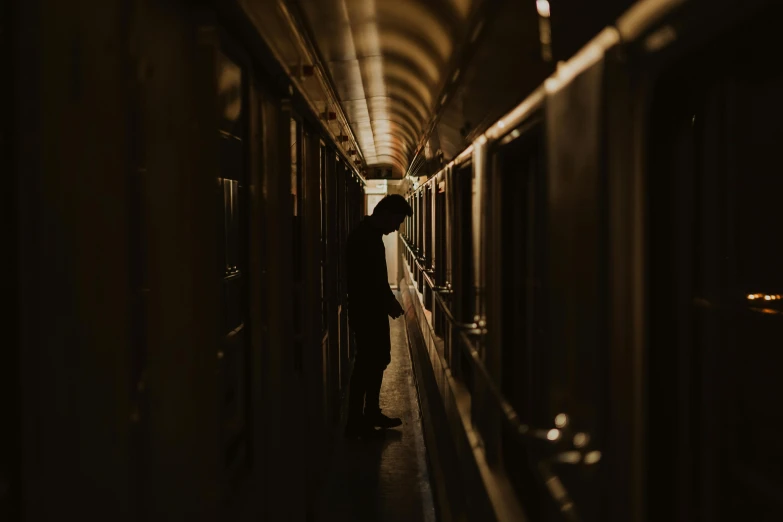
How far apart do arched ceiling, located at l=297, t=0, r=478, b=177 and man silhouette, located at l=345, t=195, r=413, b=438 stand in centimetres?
92

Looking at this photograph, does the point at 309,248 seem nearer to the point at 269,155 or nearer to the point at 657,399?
the point at 269,155

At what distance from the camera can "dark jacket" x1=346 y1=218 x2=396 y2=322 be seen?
A: 17.8 feet

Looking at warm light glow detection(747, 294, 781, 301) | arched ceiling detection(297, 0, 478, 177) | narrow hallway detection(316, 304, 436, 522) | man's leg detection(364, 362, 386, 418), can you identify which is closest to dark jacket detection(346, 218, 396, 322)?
man's leg detection(364, 362, 386, 418)

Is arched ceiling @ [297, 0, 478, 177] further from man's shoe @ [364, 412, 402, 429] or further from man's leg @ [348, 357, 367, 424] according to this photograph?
man's shoe @ [364, 412, 402, 429]

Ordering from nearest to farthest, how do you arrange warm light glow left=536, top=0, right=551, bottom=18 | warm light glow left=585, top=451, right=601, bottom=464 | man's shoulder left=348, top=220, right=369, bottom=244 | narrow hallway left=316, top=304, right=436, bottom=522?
1. warm light glow left=585, top=451, right=601, bottom=464
2. warm light glow left=536, top=0, right=551, bottom=18
3. narrow hallway left=316, top=304, right=436, bottom=522
4. man's shoulder left=348, top=220, right=369, bottom=244

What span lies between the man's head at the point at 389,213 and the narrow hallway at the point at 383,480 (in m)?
1.60

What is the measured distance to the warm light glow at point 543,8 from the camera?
7.11ft

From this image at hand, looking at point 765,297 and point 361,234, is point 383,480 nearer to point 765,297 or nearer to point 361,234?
point 361,234

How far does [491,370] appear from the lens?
3455 mm

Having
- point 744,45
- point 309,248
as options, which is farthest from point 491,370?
point 744,45

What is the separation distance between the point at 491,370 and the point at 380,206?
233cm

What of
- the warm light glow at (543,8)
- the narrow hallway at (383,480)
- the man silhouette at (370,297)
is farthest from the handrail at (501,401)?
the man silhouette at (370,297)

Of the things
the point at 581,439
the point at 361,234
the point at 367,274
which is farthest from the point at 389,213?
the point at 581,439

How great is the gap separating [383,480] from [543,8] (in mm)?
3419
